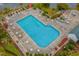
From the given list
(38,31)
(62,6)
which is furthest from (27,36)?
(62,6)

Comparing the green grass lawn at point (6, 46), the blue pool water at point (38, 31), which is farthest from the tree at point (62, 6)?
the green grass lawn at point (6, 46)

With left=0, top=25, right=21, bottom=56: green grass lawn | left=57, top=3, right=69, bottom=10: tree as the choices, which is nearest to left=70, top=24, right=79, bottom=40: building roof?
left=57, top=3, right=69, bottom=10: tree

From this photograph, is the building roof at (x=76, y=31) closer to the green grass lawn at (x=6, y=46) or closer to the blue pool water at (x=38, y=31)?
the blue pool water at (x=38, y=31)

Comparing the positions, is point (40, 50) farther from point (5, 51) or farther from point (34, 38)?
point (5, 51)

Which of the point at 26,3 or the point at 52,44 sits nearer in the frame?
the point at 52,44

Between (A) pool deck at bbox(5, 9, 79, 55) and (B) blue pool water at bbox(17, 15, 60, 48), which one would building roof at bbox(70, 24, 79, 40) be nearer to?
(A) pool deck at bbox(5, 9, 79, 55)

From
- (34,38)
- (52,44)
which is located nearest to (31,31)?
(34,38)
